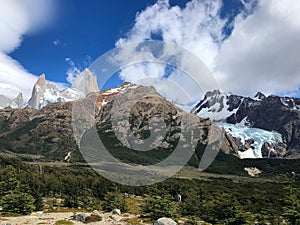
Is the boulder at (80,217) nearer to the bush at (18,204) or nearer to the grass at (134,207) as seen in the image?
the bush at (18,204)

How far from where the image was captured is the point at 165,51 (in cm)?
3250

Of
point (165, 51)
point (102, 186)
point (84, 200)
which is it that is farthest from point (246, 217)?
point (102, 186)

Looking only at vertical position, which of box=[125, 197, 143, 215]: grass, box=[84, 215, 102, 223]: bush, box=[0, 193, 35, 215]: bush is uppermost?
box=[0, 193, 35, 215]: bush

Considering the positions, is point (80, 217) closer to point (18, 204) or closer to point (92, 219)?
point (92, 219)

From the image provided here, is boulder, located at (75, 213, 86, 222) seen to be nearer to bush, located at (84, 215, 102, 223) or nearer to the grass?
bush, located at (84, 215, 102, 223)

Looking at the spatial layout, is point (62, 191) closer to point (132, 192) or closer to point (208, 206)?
point (132, 192)

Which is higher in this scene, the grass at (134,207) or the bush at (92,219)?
the bush at (92,219)

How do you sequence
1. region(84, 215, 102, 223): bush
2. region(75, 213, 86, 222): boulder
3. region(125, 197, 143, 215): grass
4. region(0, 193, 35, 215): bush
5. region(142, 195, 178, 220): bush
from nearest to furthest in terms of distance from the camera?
1. region(84, 215, 102, 223): bush
2. region(75, 213, 86, 222): boulder
3. region(142, 195, 178, 220): bush
4. region(0, 193, 35, 215): bush
5. region(125, 197, 143, 215): grass

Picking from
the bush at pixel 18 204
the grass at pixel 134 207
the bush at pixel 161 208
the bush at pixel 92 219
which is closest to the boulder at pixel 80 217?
the bush at pixel 92 219

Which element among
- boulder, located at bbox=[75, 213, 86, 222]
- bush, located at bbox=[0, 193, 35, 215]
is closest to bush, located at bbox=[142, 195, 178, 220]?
boulder, located at bbox=[75, 213, 86, 222]

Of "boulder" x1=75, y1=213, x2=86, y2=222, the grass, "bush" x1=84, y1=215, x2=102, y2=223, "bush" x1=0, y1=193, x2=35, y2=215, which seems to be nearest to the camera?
"bush" x1=84, y1=215, x2=102, y2=223

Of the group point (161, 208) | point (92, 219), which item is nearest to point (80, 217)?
point (92, 219)

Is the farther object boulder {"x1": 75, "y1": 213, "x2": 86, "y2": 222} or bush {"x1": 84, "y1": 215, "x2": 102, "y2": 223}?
boulder {"x1": 75, "y1": 213, "x2": 86, "y2": 222}

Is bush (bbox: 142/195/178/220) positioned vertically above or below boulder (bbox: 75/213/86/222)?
above
